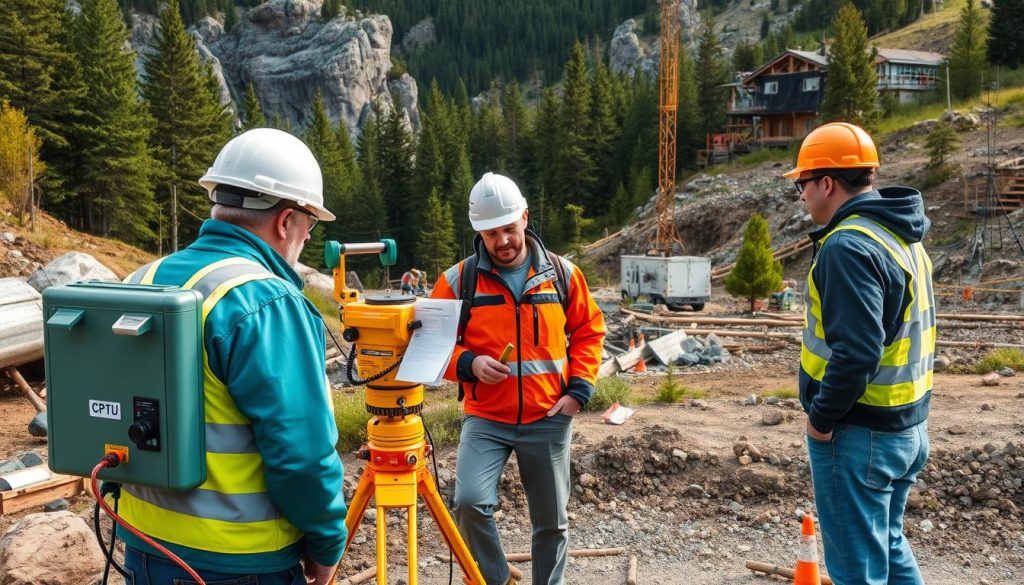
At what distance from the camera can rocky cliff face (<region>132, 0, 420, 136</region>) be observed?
102750 millimetres

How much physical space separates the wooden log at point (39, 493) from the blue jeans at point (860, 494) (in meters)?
5.17

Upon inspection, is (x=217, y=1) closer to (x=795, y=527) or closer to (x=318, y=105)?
(x=318, y=105)

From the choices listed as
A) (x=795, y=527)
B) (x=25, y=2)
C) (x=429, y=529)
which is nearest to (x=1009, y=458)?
(x=795, y=527)

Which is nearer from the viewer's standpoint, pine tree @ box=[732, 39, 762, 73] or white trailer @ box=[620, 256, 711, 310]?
white trailer @ box=[620, 256, 711, 310]

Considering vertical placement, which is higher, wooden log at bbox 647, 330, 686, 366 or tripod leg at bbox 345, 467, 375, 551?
tripod leg at bbox 345, 467, 375, 551

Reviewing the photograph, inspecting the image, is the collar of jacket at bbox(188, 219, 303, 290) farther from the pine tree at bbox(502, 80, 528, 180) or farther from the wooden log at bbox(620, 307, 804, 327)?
the pine tree at bbox(502, 80, 528, 180)

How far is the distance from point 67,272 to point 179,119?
3526 cm

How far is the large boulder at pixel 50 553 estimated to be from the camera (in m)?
4.28

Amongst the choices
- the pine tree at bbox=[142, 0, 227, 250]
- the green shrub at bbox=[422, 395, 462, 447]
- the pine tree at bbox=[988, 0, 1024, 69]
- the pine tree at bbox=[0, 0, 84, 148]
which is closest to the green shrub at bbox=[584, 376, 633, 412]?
the green shrub at bbox=[422, 395, 462, 447]

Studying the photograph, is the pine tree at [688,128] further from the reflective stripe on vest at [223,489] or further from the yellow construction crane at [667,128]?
the reflective stripe on vest at [223,489]

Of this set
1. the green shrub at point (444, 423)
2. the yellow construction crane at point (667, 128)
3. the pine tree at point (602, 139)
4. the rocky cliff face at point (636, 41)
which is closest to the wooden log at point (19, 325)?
the green shrub at point (444, 423)

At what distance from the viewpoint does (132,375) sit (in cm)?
205

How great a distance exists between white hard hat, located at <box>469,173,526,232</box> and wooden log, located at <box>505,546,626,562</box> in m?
2.23

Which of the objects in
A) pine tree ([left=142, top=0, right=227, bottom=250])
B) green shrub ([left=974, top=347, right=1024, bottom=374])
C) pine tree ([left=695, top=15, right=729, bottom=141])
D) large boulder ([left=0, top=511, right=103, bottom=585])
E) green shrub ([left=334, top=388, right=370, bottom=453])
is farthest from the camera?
pine tree ([left=695, top=15, right=729, bottom=141])
